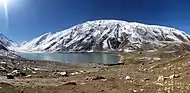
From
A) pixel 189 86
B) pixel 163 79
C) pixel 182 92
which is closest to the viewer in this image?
pixel 182 92

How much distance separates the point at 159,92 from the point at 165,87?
87.0 inches

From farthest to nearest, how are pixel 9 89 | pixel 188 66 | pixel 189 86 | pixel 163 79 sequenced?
pixel 188 66 < pixel 163 79 < pixel 9 89 < pixel 189 86

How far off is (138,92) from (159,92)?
7.54 feet

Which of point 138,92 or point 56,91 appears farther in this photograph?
point 56,91

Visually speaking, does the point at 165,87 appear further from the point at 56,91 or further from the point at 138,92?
the point at 56,91

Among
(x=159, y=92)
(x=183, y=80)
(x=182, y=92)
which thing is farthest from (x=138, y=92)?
(x=183, y=80)

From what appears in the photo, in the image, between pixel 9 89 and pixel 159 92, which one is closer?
pixel 159 92

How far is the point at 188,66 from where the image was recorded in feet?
145

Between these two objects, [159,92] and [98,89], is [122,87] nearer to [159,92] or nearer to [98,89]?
[98,89]

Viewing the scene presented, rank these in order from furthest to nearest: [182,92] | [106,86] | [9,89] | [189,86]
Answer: [106,86] < [9,89] < [189,86] < [182,92]

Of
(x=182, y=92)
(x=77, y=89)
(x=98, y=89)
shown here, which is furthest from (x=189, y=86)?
(x=77, y=89)

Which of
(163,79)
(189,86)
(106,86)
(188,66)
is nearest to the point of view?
(189,86)

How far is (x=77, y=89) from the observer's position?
33000 mm

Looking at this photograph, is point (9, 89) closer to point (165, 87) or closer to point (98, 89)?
point (98, 89)
